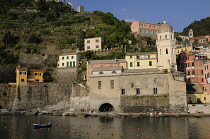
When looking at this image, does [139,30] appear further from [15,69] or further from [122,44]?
[15,69]

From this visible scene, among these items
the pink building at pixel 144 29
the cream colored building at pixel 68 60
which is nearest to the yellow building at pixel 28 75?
the cream colored building at pixel 68 60

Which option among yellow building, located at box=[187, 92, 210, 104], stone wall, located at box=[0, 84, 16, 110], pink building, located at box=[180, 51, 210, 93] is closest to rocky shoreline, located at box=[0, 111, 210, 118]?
stone wall, located at box=[0, 84, 16, 110]

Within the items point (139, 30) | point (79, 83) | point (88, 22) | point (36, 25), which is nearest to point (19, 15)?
point (36, 25)

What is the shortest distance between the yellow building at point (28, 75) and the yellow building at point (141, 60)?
23.1 meters

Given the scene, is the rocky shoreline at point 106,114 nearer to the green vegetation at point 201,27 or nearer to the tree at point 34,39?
the tree at point 34,39

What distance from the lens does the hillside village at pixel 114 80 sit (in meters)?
55.8

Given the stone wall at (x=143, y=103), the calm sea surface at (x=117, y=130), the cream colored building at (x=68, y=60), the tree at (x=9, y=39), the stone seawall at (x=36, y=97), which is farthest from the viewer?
the tree at (x=9, y=39)

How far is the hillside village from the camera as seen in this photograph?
5575cm

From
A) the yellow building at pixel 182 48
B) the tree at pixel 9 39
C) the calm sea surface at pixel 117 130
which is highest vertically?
the tree at pixel 9 39

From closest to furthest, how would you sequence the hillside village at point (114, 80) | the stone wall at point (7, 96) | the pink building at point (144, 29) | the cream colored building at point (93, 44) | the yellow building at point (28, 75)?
the hillside village at point (114, 80)
the stone wall at point (7, 96)
the yellow building at point (28, 75)
the cream colored building at point (93, 44)
the pink building at point (144, 29)

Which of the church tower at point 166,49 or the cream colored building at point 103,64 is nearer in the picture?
the church tower at point 166,49

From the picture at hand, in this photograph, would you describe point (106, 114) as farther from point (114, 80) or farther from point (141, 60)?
point (141, 60)

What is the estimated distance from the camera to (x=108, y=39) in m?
84.6

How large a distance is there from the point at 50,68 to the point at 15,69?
9535 millimetres
